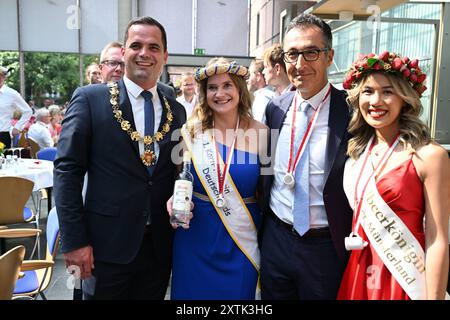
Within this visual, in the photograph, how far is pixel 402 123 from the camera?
68.3 inches

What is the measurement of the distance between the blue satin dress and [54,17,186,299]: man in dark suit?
118 mm

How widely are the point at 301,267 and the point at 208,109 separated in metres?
0.87

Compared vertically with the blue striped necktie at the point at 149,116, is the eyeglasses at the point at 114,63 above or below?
above

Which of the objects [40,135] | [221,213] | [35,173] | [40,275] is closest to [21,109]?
[40,135]

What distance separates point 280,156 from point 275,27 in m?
12.0

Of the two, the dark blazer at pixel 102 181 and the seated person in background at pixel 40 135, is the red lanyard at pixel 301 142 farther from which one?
the seated person in background at pixel 40 135

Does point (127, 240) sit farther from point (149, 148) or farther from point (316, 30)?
point (316, 30)

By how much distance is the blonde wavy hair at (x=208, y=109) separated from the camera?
82.5 inches

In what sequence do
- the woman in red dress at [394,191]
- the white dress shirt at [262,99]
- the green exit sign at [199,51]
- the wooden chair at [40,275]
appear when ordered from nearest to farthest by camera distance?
the woman in red dress at [394,191] → the wooden chair at [40,275] → the white dress shirt at [262,99] → the green exit sign at [199,51]

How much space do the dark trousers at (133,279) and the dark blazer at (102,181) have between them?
0.18 feet

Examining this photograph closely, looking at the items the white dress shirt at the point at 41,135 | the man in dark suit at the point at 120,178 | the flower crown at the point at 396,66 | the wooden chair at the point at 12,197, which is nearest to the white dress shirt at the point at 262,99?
the man in dark suit at the point at 120,178

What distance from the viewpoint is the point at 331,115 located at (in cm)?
188

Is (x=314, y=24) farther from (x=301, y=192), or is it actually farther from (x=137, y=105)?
(x=137, y=105)
